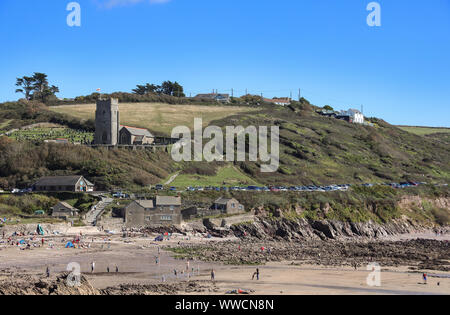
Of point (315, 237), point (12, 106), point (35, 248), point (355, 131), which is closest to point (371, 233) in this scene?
point (315, 237)

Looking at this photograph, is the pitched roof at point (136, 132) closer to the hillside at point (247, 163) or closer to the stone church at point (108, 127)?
the stone church at point (108, 127)

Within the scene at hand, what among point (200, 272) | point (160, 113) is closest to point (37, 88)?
point (160, 113)

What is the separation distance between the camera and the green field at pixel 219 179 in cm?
7862

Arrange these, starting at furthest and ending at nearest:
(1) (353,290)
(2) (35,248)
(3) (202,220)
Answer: (3) (202,220) → (2) (35,248) → (1) (353,290)

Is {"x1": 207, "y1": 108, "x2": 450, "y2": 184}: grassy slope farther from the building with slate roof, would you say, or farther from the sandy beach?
the sandy beach

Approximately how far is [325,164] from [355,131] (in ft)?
134

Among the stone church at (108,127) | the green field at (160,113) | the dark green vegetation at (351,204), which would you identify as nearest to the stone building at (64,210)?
the dark green vegetation at (351,204)

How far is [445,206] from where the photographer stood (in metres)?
93.8

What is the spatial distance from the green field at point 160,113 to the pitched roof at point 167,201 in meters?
43.9

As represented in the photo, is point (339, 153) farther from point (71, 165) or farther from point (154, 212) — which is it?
point (154, 212)

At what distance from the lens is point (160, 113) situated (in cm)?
12750

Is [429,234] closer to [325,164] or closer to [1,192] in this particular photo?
[325,164]

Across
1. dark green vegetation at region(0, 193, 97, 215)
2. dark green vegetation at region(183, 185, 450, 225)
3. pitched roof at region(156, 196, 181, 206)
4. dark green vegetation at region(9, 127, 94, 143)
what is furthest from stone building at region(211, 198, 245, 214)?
dark green vegetation at region(9, 127, 94, 143)
